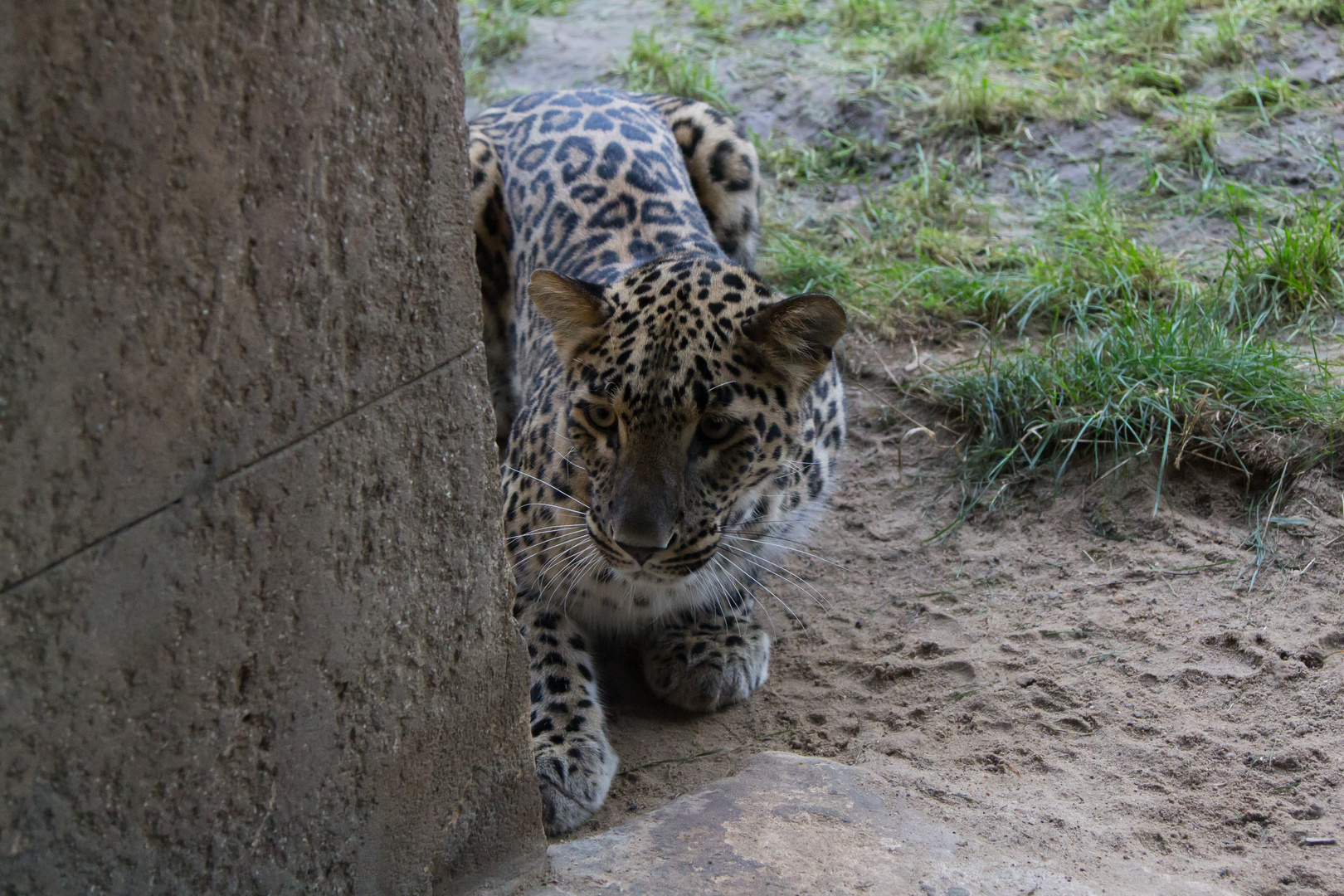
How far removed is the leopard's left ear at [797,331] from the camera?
3920mm

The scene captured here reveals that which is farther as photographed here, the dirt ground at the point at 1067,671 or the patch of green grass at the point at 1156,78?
the patch of green grass at the point at 1156,78

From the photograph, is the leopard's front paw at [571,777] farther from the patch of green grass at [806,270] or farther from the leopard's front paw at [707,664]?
the patch of green grass at [806,270]

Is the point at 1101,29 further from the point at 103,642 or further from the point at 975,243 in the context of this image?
the point at 103,642

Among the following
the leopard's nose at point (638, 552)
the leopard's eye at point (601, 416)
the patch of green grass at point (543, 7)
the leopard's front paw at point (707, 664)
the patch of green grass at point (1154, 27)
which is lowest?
the leopard's front paw at point (707, 664)

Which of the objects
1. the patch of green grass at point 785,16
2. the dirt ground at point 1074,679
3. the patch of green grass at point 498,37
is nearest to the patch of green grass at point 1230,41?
the patch of green grass at point 785,16

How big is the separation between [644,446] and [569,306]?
0.58 m

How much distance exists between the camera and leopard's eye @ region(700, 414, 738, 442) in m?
3.92

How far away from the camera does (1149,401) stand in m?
5.17

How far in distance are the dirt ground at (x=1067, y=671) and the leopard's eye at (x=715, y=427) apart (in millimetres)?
1074

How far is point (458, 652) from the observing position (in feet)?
9.09

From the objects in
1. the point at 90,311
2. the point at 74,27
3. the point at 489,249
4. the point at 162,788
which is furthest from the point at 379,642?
the point at 489,249

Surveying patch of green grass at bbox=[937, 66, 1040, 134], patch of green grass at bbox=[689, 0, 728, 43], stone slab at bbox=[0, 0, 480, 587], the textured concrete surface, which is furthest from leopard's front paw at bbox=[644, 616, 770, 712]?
patch of green grass at bbox=[689, 0, 728, 43]

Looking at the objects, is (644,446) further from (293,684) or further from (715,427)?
(293,684)

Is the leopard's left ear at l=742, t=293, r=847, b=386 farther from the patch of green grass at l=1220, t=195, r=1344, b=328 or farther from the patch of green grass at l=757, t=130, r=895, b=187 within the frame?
the patch of green grass at l=757, t=130, r=895, b=187
